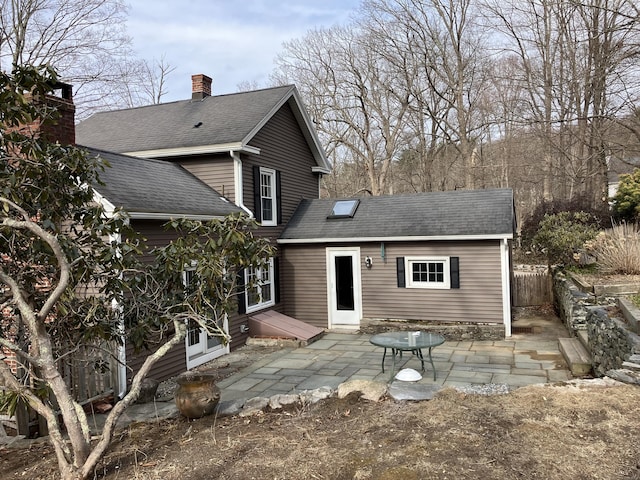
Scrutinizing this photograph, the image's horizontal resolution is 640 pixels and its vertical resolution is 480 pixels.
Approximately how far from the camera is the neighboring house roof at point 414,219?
10906 millimetres

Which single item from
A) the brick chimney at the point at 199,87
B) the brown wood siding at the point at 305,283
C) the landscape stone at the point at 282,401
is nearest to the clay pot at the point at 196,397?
the landscape stone at the point at 282,401

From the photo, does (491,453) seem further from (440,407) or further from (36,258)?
(36,258)

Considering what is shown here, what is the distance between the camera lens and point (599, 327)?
7.21 m

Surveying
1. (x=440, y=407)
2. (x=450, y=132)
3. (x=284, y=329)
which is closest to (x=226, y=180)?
(x=284, y=329)

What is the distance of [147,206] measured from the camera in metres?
7.78

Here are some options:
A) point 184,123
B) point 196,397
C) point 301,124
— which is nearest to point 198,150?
point 184,123

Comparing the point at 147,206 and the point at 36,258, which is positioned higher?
the point at 147,206

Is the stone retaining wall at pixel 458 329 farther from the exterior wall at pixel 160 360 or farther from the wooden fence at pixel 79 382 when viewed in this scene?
the wooden fence at pixel 79 382

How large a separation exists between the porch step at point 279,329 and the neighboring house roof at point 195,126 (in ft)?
13.0

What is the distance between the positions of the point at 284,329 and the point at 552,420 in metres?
7.14

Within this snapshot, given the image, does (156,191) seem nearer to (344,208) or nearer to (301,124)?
(344,208)

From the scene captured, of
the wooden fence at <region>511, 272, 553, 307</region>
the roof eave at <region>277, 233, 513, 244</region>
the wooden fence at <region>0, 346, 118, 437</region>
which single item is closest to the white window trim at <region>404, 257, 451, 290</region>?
the roof eave at <region>277, 233, 513, 244</region>

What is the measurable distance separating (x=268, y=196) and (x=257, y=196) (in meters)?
0.84

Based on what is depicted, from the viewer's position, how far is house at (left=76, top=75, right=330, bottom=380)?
27.9 ft
